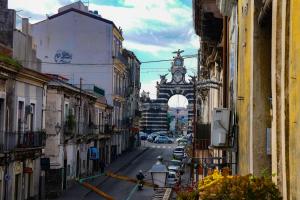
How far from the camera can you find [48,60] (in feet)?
187

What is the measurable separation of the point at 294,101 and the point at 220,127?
273 inches

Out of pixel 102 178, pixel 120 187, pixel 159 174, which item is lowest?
pixel 120 187

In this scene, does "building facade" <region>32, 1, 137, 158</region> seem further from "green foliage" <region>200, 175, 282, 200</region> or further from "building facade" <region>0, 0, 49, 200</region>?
"green foliage" <region>200, 175, 282, 200</region>

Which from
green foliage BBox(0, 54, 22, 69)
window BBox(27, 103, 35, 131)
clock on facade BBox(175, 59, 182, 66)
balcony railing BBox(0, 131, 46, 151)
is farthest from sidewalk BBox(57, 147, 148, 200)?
clock on facade BBox(175, 59, 182, 66)

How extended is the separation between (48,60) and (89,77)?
407cm

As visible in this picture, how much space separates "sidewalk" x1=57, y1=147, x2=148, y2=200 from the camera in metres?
38.3

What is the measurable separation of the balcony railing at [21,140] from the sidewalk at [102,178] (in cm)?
510

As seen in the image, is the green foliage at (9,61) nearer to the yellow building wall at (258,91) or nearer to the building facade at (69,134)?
the building facade at (69,134)

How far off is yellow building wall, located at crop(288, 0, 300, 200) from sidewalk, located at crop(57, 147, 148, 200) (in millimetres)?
31117

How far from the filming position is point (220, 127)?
13.4 metres

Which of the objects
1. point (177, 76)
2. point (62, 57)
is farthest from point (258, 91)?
point (177, 76)

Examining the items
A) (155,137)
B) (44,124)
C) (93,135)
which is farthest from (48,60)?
(155,137)

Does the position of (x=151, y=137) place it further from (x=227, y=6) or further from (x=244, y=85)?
(x=244, y=85)

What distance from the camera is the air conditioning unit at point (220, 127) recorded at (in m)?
13.4
